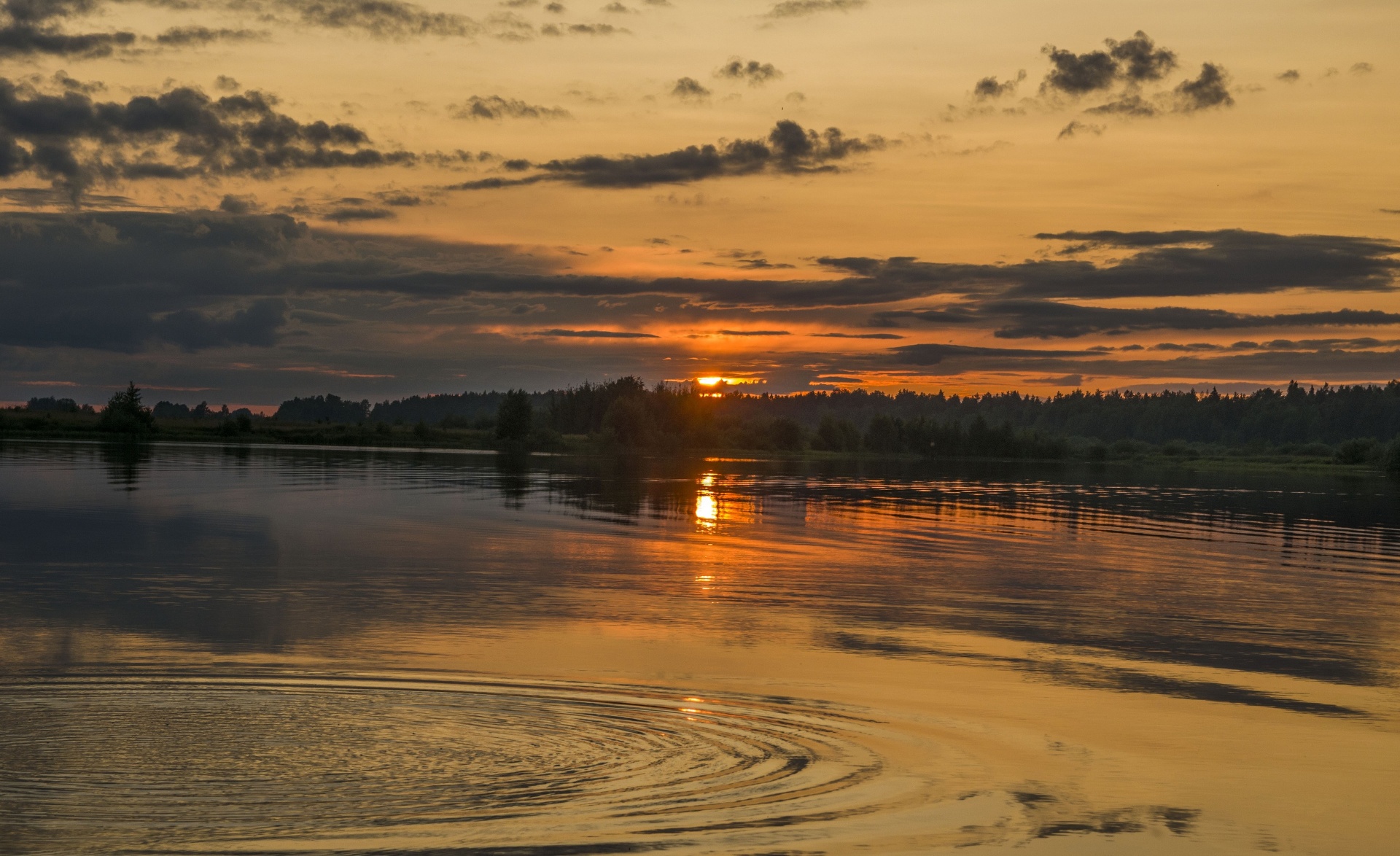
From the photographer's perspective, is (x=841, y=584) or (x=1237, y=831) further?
(x=841, y=584)

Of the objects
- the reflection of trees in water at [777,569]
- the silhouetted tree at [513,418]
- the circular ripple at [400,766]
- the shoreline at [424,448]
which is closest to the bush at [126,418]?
the shoreline at [424,448]

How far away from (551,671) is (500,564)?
1424 cm

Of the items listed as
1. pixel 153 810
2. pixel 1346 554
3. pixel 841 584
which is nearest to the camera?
pixel 153 810

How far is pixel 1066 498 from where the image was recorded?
74.0 meters

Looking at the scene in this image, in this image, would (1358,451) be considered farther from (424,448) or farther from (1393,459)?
(424,448)

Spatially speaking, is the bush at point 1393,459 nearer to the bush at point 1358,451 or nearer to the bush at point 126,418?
the bush at point 1358,451

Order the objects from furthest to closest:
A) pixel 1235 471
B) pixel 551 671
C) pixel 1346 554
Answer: pixel 1235 471
pixel 1346 554
pixel 551 671

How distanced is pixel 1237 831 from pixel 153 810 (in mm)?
10181

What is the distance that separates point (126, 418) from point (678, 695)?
171 m

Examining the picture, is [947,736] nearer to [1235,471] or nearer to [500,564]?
[500,564]

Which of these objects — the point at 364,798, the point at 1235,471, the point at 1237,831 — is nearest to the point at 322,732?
the point at 364,798

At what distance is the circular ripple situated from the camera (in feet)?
33.7

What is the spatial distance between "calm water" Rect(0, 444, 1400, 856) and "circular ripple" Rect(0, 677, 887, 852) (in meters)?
0.05

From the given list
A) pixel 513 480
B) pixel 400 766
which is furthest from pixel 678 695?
pixel 513 480
